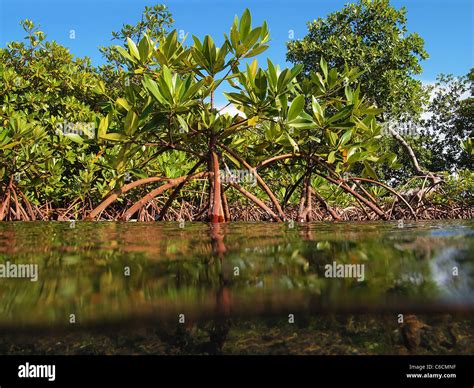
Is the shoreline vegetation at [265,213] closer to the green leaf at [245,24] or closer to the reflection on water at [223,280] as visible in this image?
the green leaf at [245,24]

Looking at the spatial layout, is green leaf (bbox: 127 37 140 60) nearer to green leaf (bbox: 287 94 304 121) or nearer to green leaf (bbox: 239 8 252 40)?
green leaf (bbox: 239 8 252 40)

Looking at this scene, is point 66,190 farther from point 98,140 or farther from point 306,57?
point 306,57

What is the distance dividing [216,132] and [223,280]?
1.35 metres

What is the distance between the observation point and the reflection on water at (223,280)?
71 cm

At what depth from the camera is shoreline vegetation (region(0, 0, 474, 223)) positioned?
186 cm

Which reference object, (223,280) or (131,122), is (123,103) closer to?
(131,122)

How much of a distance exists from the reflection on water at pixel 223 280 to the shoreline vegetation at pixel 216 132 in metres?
0.76

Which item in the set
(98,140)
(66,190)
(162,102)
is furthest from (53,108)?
(162,102)

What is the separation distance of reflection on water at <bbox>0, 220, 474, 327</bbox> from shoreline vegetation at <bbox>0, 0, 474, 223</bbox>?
0.76 metres

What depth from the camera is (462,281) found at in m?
0.86
